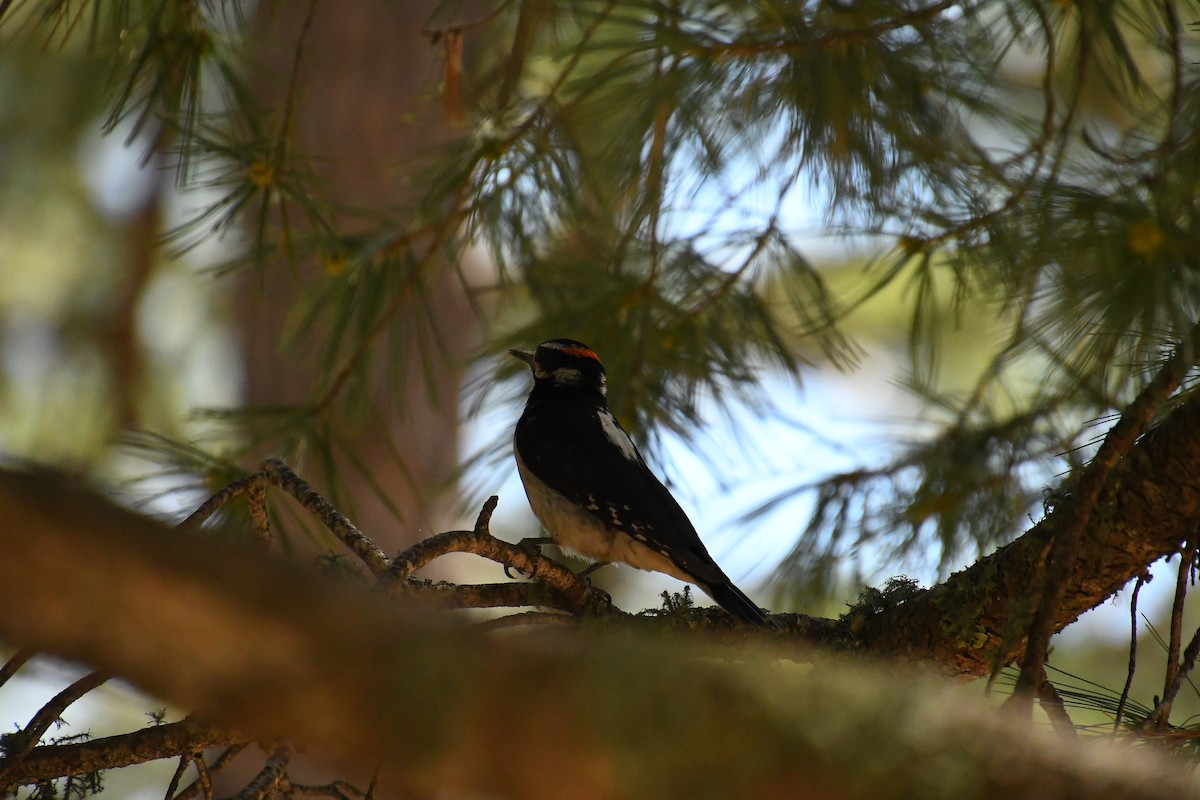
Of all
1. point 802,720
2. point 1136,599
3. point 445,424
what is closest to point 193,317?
point 445,424

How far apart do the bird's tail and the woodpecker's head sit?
0.80 meters

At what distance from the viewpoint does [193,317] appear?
7469 millimetres

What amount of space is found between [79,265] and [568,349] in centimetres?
493

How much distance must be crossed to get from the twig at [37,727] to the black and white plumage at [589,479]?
5.79 ft

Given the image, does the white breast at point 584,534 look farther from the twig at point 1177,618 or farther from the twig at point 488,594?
the twig at point 1177,618

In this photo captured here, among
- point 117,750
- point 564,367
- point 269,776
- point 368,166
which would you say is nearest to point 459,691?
point 269,776

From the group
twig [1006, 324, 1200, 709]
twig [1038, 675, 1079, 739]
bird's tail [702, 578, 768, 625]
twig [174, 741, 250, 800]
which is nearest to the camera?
twig [1006, 324, 1200, 709]

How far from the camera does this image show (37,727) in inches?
59.9

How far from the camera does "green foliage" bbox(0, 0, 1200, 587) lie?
7.70ft

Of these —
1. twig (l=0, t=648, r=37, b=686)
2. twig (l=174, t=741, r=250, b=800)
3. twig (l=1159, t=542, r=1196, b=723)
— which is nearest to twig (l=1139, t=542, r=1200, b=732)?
twig (l=1159, t=542, r=1196, b=723)

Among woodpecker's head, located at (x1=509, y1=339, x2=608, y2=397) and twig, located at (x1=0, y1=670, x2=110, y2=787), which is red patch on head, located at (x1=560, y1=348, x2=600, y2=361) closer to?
woodpecker's head, located at (x1=509, y1=339, x2=608, y2=397)

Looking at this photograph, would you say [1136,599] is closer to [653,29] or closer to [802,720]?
[802,720]

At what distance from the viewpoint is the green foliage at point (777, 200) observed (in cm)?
235

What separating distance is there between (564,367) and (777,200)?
0.87 m
